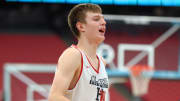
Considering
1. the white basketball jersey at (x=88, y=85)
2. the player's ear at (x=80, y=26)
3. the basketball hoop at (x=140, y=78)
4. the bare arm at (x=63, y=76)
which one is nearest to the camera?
the bare arm at (x=63, y=76)

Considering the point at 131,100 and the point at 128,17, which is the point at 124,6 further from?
the point at 131,100

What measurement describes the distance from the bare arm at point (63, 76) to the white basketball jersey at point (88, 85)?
0.40 feet

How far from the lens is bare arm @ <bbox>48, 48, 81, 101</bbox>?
121 inches

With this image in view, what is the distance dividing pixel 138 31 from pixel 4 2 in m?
3.09

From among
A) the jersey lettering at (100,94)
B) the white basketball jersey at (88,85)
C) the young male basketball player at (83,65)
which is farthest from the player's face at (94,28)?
the jersey lettering at (100,94)

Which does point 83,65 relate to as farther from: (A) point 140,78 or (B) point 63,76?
(A) point 140,78

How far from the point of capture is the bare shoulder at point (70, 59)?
123 inches

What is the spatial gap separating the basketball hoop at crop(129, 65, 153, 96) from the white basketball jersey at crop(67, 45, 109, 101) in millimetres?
5161

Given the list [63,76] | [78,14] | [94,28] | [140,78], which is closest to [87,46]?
[94,28]

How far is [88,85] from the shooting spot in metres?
3.28

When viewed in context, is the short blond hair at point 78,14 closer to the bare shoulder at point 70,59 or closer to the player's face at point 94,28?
the player's face at point 94,28

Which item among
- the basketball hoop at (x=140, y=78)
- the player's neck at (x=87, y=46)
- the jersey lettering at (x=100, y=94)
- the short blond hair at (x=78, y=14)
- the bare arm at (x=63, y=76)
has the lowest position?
the basketball hoop at (x=140, y=78)

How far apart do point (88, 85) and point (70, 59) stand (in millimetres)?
301

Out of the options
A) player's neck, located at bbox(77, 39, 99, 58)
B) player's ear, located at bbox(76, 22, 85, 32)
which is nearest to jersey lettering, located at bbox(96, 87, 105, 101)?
player's neck, located at bbox(77, 39, 99, 58)
